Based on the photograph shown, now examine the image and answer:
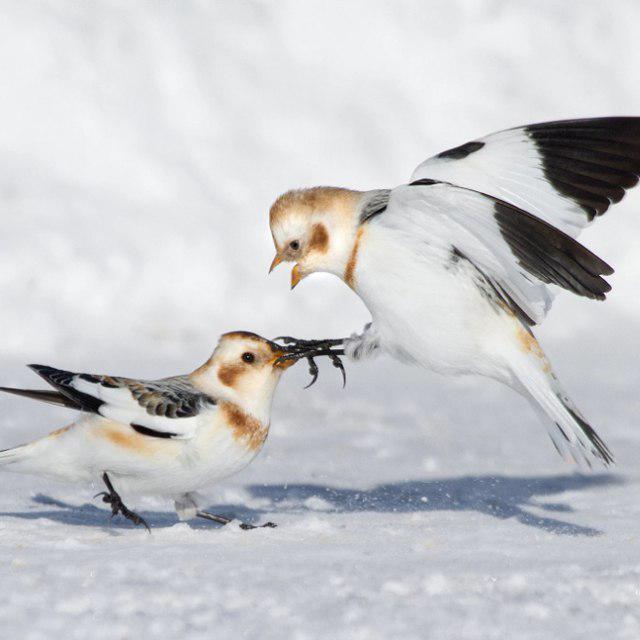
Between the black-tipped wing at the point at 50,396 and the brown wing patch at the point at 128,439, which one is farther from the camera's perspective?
the black-tipped wing at the point at 50,396

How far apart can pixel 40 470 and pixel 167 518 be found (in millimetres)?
586

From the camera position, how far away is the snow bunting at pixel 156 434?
390cm

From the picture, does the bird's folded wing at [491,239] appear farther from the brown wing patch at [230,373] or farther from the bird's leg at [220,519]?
the bird's leg at [220,519]

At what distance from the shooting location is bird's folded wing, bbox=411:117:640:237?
4156 millimetres

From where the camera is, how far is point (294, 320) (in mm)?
8680

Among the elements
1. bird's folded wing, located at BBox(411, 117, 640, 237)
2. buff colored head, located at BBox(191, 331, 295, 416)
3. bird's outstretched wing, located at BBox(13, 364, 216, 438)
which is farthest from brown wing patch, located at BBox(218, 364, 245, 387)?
bird's folded wing, located at BBox(411, 117, 640, 237)

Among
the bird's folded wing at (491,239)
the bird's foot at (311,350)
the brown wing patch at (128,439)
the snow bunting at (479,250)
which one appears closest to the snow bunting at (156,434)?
the brown wing patch at (128,439)

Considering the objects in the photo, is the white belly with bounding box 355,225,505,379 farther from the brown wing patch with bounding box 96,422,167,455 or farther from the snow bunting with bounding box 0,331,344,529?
the brown wing patch with bounding box 96,422,167,455

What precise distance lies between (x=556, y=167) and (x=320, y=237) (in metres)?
0.91

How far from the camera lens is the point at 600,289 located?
3.87 m

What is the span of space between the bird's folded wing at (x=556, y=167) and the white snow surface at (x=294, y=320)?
1.17m

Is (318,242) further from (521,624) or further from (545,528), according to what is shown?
(521,624)

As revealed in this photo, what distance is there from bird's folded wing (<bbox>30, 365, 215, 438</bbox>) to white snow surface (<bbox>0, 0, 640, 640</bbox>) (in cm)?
35

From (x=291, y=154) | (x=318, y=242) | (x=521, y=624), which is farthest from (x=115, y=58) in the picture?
(x=521, y=624)
